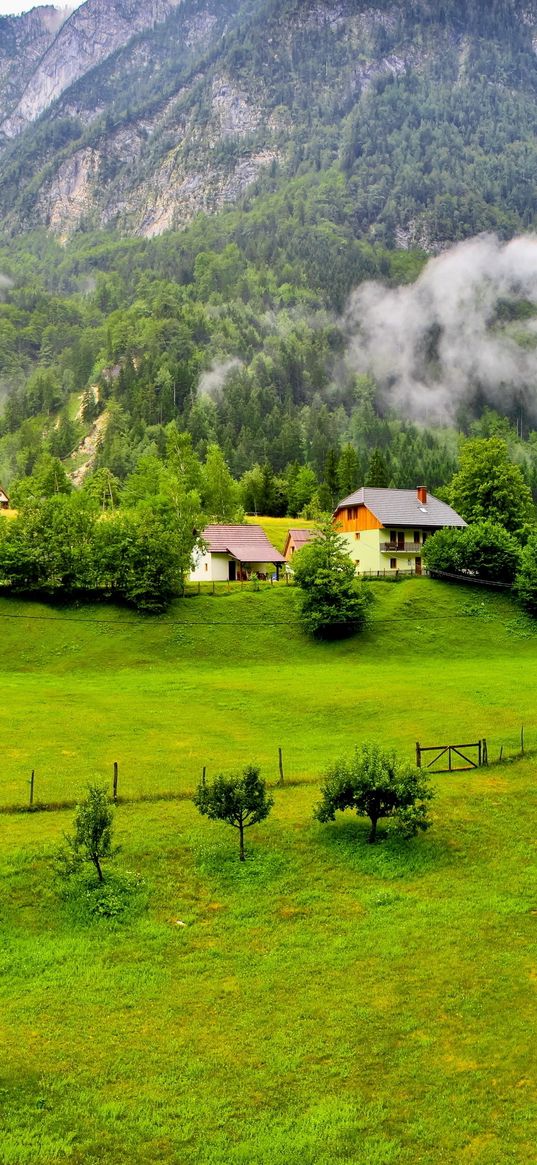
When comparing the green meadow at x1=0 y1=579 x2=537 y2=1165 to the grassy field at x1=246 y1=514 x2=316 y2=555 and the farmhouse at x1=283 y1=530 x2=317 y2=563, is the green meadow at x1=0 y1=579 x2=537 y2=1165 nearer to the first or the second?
the farmhouse at x1=283 y1=530 x2=317 y2=563

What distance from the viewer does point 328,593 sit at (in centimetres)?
7694

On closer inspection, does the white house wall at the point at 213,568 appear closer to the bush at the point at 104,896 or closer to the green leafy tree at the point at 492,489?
the green leafy tree at the point at 492,489

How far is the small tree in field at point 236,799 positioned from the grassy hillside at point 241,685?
231 inches

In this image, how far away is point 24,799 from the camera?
118 feet

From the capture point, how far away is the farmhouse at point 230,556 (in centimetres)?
10219

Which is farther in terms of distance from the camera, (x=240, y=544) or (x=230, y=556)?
(x=240, y=544)

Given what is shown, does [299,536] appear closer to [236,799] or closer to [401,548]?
[401,548]

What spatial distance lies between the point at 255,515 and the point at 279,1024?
14637 cm

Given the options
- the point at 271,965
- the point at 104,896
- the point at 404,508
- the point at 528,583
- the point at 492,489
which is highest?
the point at 492,489

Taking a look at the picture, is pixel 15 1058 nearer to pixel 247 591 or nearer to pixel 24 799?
pixel 24 799

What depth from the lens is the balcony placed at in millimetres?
99000

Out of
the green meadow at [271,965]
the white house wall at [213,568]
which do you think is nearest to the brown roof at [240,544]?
the white house wall at [213,568]

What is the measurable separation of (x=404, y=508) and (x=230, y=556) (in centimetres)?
2233

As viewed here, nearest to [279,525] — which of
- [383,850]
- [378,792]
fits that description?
[378,792]
